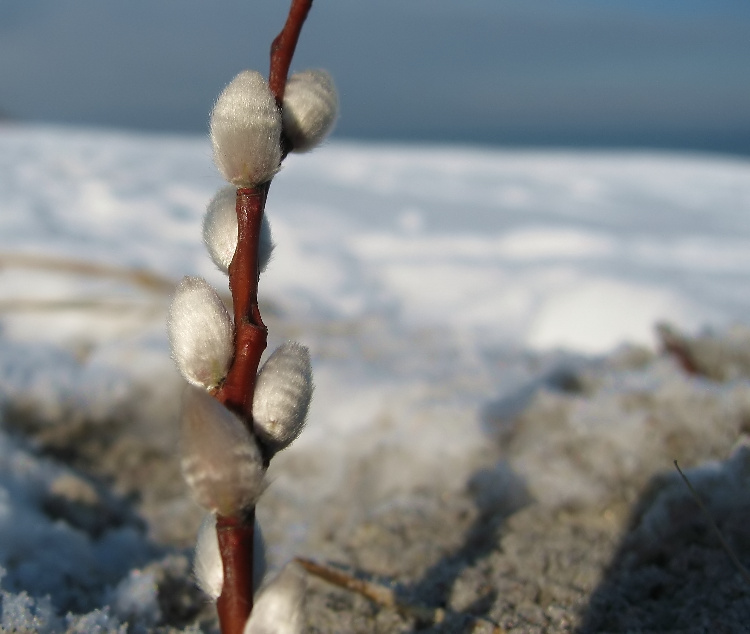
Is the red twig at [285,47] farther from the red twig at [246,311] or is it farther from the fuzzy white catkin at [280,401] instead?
the fuzzy white catkin at [280,401]

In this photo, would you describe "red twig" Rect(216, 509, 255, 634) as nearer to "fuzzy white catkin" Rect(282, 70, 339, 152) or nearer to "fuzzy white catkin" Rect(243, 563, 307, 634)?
"fuzzy white catkin" Rect(243, 563, 307, 634)

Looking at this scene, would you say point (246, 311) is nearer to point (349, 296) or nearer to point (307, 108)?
point (307, 108)

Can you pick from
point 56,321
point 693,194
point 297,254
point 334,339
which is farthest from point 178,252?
point 693,194

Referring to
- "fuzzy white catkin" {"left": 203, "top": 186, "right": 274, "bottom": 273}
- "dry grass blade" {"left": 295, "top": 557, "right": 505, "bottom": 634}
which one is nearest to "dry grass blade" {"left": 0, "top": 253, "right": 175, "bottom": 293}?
"dry grass blade" {"left": 295, "top": 557, "right": 505, "bottom": 634}

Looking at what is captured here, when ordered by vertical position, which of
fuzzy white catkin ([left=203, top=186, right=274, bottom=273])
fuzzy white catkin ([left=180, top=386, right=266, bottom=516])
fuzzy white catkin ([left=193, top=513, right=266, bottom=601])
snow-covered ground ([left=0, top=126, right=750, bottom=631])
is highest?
fuzzy white catkin ([left=203, top=186, right=274, bottom=273])

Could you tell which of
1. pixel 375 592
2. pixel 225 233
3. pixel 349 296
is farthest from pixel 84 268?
pixel 225 233

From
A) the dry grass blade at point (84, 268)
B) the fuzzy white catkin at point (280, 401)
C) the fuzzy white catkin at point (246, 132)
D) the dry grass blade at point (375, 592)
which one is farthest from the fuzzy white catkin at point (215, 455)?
the dry grass blade at point (84, 268)
